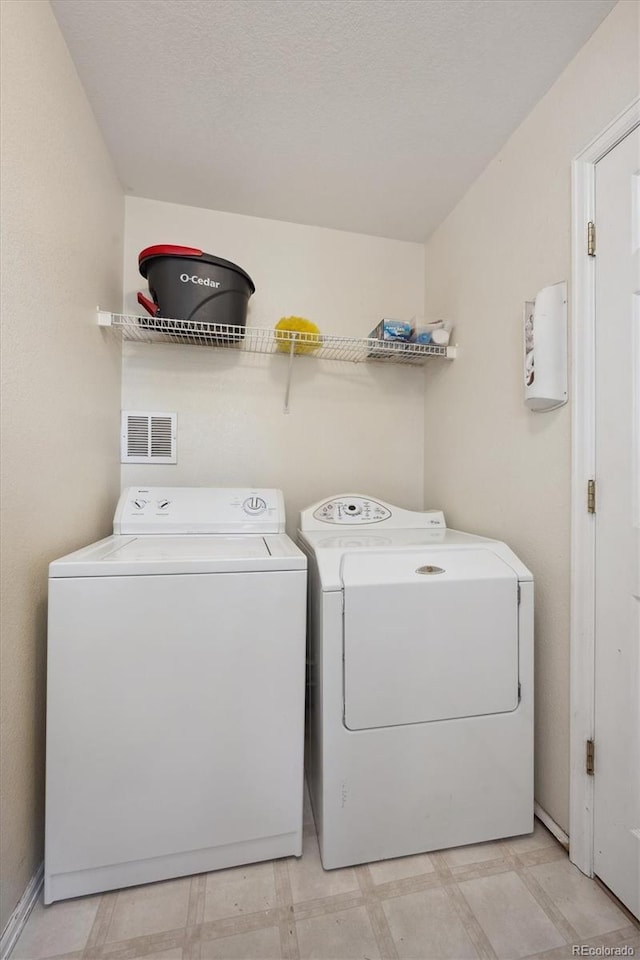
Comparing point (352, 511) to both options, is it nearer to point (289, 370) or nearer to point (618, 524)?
point (289, 370)

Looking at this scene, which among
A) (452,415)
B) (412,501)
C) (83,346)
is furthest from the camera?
(412,501)

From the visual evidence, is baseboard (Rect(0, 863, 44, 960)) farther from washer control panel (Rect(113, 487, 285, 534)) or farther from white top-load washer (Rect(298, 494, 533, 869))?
washer control panel (Rect(113, 487, 285, 534))

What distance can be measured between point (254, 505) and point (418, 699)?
0.93 metres

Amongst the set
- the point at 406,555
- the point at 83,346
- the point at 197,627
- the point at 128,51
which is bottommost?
the point at 197,627

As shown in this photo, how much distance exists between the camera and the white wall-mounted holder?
1.20 meters

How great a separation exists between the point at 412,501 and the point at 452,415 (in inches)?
20.9

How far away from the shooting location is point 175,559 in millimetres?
1063

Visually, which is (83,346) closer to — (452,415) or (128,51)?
(128,51)

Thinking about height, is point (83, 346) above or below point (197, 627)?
above

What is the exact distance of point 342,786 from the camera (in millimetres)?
1113

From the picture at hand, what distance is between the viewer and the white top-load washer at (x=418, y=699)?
1.12 meters

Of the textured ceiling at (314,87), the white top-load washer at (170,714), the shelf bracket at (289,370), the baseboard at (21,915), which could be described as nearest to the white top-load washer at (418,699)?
the white top-load washer at (170,714)

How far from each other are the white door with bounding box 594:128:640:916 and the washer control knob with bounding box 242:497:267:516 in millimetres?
1173

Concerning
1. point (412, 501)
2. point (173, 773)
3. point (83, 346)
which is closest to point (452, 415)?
point (412, 501)
